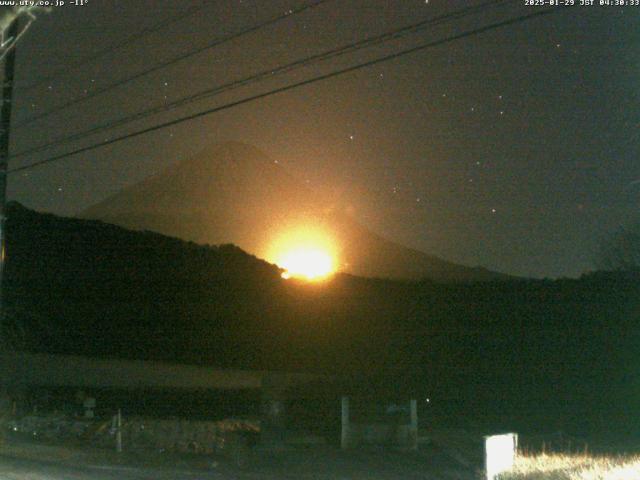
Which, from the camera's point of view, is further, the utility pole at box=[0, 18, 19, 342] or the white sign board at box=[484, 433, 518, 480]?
the utility pole at box=[0, 18, 19, 342]

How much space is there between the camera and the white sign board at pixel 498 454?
44.1ft

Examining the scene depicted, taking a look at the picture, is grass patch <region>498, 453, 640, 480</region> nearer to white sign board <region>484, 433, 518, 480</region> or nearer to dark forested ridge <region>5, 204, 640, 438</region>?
white sign board <region>484, 433, 518, 480</region>

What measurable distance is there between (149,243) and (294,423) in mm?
28014

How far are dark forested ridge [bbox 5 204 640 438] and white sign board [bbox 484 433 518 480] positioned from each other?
47.3 feet

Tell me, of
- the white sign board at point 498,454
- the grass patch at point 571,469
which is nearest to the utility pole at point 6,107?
the white sign board at point 498,454

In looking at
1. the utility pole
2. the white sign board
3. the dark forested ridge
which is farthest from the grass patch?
the dark forested ridge

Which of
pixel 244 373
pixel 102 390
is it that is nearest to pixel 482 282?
pixel 244 373

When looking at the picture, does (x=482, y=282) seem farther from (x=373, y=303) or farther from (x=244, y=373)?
(x=244, y=373)

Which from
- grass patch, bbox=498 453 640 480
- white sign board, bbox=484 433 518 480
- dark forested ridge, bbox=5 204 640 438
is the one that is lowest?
Answer: grass patch, bbox=498 453 640 480

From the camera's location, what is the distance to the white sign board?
13453mm

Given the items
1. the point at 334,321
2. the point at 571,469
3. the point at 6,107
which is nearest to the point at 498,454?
the point at 571,469

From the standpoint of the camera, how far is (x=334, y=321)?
38.3m

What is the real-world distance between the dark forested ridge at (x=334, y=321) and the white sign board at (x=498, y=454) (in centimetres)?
1441

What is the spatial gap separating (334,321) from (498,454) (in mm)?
24517
